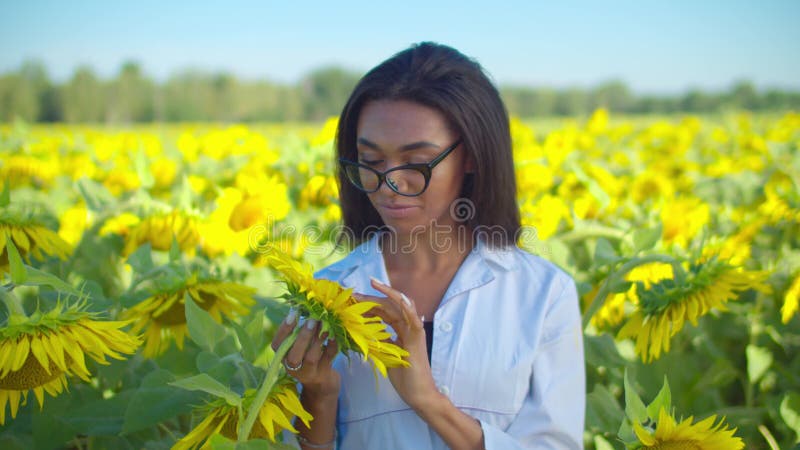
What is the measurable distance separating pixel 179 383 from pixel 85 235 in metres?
1.33

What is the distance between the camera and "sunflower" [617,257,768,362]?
4.97ft

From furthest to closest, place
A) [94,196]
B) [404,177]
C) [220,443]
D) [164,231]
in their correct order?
[94,196]
[164,231]
[404,177]
[220,443]

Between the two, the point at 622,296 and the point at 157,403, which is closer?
the point at 157,403

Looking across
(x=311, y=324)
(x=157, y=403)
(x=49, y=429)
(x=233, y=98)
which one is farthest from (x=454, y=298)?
(x=233, y=98)

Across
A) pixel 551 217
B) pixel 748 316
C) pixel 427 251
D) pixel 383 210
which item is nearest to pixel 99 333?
pixel 383 210

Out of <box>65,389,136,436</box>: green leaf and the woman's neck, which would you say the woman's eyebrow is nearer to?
the woman's neck

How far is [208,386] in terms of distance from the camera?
39.8 inches

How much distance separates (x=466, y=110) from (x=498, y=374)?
0.53 metres

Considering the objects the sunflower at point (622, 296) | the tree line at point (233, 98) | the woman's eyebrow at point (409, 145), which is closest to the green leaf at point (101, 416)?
the woman's eyebrow at point (409, 145)

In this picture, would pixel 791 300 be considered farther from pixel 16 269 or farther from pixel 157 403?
pixel 16 269

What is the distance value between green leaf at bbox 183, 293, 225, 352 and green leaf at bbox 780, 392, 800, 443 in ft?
4.66

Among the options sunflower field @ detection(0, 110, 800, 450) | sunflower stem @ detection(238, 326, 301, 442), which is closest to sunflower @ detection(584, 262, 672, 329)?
sunflower field @ detection(0, 110, 800, 450)

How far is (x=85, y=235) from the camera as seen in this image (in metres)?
2.13

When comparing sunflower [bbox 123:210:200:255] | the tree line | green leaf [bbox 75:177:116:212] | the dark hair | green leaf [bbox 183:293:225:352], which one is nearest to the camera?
green leaf [bbox 183:293:225:352]
